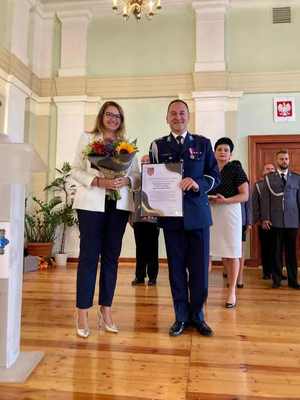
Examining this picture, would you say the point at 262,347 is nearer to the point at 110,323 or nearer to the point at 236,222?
the point at 110,323

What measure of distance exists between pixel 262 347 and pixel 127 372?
2.51 feet

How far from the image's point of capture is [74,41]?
Answer: 601cm

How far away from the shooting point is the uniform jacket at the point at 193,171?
6.69 feet

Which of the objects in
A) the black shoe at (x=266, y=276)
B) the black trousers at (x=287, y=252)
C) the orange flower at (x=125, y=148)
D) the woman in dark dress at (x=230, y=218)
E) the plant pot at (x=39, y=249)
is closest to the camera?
the orange flower at (x=125, y=148)

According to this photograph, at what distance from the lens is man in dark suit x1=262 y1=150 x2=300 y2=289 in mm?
3699

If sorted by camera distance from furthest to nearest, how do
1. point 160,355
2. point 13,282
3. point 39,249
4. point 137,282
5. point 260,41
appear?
point 260,41, point 39,249, point 137,282, point 160,355, point 13,282

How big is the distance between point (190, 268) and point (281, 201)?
81.6 inches

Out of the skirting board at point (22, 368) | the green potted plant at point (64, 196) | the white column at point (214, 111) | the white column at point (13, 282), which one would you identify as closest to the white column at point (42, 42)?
the green potted plant at point (64, 196)

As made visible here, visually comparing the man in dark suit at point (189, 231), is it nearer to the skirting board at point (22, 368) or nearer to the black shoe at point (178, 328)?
the black shoe at point (178, 328)

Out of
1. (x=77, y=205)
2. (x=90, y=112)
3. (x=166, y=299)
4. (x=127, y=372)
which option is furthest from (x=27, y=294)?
(x=90, y=112)

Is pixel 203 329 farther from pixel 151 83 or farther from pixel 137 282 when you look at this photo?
pixel 151 83

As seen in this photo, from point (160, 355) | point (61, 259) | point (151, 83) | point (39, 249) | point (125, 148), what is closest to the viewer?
point (160, 355)

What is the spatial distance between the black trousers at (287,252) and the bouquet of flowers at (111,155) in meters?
2.29

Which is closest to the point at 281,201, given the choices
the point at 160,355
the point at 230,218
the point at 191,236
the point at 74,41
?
the point at 230,218
